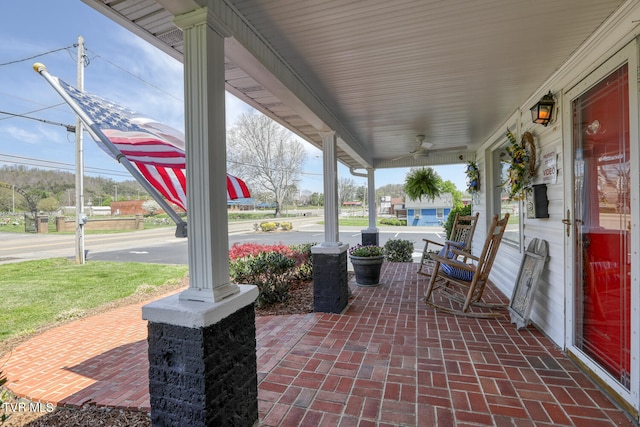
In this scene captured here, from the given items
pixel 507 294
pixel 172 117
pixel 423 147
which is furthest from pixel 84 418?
pixel 172 117

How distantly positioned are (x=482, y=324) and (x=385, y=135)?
2.98 m

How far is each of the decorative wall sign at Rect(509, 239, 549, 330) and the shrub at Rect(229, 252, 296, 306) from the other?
103 inches

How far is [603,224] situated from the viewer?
1933 millimetres

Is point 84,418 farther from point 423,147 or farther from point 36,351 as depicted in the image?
point 423,147

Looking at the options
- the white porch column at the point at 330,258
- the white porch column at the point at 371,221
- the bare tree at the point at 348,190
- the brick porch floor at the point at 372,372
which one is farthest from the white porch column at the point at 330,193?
the bare tree at the point at 348,190

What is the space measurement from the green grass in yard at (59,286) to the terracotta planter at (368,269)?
3.60 meters

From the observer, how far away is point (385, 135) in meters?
4.74

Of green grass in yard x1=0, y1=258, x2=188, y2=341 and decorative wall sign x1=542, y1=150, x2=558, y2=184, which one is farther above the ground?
decorative wall sign x1=542, y1=150, x2=558, y2=184

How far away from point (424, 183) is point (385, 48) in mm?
4425

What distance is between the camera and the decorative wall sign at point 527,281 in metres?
2.71

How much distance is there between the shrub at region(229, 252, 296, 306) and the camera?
3.87 m

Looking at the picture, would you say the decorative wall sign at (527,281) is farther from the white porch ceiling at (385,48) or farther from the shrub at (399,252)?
the shrub at (399,252)

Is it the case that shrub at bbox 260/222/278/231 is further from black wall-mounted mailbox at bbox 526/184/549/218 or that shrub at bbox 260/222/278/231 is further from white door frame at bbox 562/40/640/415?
white door frame at bbox 562/40/640/415

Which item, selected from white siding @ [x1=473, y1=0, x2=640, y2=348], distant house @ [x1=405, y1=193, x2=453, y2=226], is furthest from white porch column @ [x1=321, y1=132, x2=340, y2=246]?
distant house @ [x1=405, y1=193, x2=453, y2=226]
